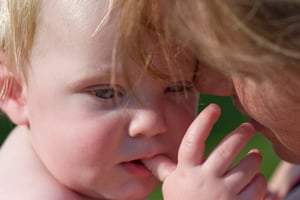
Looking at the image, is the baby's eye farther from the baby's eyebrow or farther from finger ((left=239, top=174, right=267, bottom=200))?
finger ((left=239, top=174, right=267, bottom=200))

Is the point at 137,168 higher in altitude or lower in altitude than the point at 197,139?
lower

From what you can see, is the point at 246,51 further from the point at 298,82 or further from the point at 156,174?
the point at 156,174

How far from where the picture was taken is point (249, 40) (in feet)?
2.96

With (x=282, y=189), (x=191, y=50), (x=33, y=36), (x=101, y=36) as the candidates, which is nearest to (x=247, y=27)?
(x=191, y=50)

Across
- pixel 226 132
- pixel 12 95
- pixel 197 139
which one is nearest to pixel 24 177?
pixel 12 95

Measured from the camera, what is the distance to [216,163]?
3.48ft

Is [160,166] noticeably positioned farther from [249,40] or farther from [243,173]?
[249,40]

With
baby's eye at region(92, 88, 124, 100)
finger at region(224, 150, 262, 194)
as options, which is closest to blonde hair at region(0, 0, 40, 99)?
baby's eye at region(92, 88, 124, 100)

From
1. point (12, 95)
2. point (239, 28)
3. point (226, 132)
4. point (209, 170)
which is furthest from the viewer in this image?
point (226, 132)

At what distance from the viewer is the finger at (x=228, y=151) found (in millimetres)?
1061

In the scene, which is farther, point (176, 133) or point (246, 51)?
point (176, 133)

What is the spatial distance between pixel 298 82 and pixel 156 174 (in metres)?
0.29

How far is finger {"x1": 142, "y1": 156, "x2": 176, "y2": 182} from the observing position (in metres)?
1.14

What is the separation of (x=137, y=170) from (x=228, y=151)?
0.55 ft
